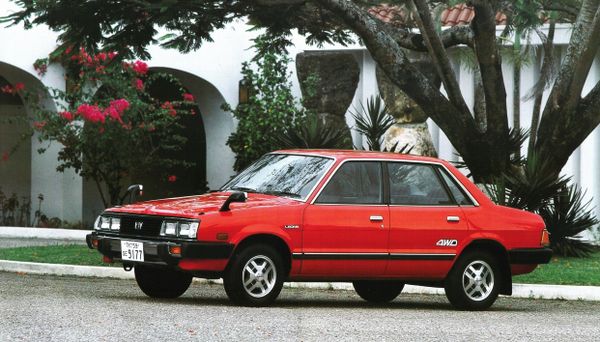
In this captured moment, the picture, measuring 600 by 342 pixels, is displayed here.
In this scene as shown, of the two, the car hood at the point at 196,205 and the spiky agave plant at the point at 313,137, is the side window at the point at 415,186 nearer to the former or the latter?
the car hood at the point at 196,205

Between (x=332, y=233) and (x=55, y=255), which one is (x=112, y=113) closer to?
(x=55, y=255)

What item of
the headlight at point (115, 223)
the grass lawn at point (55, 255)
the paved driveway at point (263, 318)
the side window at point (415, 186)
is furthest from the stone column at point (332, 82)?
the headlight at point (115, 223)

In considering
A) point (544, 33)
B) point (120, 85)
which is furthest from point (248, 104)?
point (544, 33)

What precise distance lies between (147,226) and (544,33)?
13.6 metres

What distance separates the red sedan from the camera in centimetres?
1165

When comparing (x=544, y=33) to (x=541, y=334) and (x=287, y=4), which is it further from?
(x=541, y=334)

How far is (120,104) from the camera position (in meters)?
24.0

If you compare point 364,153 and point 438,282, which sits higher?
point 364,153

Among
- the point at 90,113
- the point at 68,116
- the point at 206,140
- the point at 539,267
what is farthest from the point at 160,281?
the point at 206,140

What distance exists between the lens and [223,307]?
11.8 metres

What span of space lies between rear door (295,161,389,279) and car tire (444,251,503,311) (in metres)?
0.76

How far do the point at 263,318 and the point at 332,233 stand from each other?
5.26 ft

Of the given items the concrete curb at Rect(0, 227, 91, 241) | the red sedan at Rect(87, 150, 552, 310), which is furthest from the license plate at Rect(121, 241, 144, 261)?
the concrete curb at Rect(0, 227, 91, 241)

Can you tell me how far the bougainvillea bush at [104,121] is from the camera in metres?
24.3
